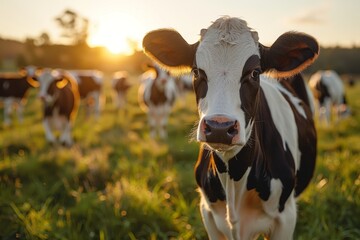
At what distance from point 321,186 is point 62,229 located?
284cm

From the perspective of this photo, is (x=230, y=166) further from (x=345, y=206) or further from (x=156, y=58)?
(x=345, y=206)

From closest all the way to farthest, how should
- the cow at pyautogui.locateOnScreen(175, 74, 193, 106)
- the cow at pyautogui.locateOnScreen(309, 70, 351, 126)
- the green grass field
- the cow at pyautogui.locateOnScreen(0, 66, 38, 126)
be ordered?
1. the green grass field
2. the cow at pyautogui.locateOnScreen(309, 70, 351, 126)
3. the cow at pyautogui.locateOnScreen(0, 66, 38, 126)
4. the cow at pyautogui.locateOnScreen(175, 74, 193, 106)

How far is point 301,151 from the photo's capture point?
11.0 ft

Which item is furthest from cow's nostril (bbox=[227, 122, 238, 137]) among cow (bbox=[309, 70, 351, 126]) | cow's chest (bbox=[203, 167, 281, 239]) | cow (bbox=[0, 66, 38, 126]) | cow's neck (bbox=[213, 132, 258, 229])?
cow (bbox=[0, 66, 38, 126])

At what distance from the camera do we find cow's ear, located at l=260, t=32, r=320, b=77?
2389mm

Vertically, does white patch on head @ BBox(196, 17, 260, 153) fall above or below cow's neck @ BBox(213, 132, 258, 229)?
above

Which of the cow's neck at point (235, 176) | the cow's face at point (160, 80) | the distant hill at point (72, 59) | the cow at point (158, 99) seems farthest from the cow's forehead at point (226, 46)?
the distant hill at point (72, 59)

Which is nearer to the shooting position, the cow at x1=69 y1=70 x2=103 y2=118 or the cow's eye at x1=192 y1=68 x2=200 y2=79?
the cow's eye at x1=192 y1=68 x2=200 y2=79

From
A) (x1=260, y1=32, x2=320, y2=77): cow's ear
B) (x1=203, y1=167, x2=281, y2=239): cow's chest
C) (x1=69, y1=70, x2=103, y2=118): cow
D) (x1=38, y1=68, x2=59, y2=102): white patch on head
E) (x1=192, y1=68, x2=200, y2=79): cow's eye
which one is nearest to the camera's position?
(x1=192, y1=68, x2=200, y2=79): cow's eye

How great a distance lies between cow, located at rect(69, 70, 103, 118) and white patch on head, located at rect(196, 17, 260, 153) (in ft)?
43.7

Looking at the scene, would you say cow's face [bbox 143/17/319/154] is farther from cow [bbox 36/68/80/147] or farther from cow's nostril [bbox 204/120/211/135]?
cow [bbox 36/68/80/147]

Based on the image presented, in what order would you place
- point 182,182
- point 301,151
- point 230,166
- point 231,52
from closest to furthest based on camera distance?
point 231,52, point 230,166, point 301,151, point 182,182

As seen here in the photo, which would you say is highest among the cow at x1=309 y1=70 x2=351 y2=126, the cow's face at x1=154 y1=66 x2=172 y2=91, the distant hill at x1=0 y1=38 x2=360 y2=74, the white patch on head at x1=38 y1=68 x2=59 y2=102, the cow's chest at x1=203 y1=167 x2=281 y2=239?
the cow's chest at x1=203 y1=167 x2=281 y2=239

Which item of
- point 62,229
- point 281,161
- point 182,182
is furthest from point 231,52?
point 182,182
